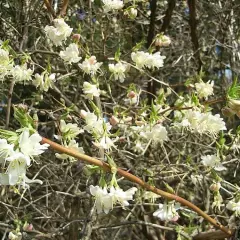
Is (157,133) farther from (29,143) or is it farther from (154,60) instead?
(29,143)

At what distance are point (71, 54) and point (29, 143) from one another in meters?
0.93

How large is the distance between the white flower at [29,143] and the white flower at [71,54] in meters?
0.90

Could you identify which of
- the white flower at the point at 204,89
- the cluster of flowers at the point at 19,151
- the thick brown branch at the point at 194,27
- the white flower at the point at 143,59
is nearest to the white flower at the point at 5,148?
the cluster of flowers at the point at 19,151

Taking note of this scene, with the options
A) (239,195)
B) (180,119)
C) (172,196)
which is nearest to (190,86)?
(180,119)

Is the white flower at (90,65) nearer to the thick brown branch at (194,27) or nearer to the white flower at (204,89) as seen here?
the white flower at (204,89)

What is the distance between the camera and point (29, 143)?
129 centimetres

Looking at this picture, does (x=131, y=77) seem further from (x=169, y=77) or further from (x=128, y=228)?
(x=128, y=228)

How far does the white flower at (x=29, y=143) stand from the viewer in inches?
50.5

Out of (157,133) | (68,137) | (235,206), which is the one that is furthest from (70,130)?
(235,206)

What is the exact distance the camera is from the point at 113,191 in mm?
1490

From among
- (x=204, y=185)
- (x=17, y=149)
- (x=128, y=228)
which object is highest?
(x=17, y=149)

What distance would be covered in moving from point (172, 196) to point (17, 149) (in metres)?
0.59

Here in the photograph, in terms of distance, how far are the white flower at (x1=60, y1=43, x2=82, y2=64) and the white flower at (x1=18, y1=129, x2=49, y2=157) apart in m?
0.90

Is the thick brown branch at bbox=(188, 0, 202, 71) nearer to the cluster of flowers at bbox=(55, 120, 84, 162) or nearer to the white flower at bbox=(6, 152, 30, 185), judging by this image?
the cluster of flowers at bbox=(55, 120, 84, 162)
